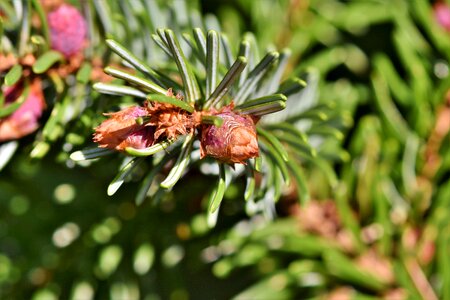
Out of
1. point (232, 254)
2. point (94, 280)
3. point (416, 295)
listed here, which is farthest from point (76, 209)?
point (416, 295)

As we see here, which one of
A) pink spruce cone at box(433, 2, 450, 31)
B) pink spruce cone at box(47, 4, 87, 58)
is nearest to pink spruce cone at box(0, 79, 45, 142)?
pink spruce cone at box(47, 4, 87, 58)

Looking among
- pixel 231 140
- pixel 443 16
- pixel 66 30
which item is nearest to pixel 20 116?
pixel 66 30

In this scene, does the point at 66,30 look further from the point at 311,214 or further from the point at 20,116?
the point at 311,214

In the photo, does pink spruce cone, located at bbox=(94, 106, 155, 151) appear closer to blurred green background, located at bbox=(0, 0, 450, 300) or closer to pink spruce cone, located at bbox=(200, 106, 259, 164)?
pink spruce cone, located at bbox=(200, 106, 259, 164)

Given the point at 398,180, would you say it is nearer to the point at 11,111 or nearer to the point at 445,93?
the point at 445,93

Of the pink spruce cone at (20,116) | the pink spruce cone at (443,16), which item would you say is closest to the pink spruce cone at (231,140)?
the pink spruce cone at (20,116)

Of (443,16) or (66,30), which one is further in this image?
(443,16)
